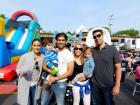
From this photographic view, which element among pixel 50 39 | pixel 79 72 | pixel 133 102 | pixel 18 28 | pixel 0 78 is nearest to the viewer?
pixel 79 72

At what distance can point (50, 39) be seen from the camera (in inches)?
222

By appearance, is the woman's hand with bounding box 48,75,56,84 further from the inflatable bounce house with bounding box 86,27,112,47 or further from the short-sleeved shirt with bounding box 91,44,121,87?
the inflatable bounce house with bounding box 86,27,112,47

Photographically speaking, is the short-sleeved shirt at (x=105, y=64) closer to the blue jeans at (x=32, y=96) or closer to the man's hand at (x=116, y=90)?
the man's hand at (x=116, y=90)

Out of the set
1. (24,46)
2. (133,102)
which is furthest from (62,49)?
(24,46)

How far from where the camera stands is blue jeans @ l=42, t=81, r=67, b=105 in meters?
4.56

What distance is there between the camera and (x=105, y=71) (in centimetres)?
438

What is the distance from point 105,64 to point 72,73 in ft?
1.76

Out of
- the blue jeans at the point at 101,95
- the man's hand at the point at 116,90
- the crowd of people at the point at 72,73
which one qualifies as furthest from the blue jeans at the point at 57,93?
the man's hand at the point at 116,90

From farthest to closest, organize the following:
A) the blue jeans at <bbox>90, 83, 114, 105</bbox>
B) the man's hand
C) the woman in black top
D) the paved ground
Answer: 1. the paved ground
2. the woman in black top
3. the blue jeans at <bbox>90, 83, 114, 105</bbox>
4. the man's hand

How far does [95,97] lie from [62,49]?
2.79ft

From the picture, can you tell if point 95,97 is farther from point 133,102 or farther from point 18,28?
point 18,28

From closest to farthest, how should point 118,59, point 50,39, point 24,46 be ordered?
point 118,59
point 50,39
point 24,46

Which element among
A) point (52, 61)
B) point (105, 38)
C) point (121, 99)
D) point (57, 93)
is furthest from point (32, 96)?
point (121, 99)

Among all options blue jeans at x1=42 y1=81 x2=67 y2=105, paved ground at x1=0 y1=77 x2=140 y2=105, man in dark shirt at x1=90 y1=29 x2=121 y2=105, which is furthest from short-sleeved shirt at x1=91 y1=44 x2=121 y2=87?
paved ground at x1=0 y1=77 x2=140 y2=105
